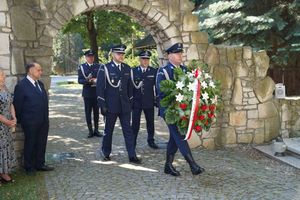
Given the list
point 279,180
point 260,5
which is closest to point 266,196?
point 279,180

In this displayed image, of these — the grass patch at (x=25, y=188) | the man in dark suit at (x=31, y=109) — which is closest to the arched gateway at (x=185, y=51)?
the man in dark suit at (x=31, y=109)

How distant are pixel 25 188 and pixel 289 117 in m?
5.14

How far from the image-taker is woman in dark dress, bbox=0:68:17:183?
18.6 feet

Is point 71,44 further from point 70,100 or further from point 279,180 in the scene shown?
point 279,180

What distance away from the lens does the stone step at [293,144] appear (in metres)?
7.10

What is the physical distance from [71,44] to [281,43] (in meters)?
40.0

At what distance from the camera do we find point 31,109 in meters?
6.01

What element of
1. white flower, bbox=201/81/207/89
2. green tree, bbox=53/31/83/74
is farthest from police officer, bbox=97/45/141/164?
green tree, bbox=53/31/83/74

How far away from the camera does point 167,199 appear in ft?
16.7

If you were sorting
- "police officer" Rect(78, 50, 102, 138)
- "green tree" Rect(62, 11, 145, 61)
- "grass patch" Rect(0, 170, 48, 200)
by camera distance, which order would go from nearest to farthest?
"grass patch" Rect(0, 170, 48, 200) < "police officer" Rect(78, 50, 102, 138) < "green tree" Rect(62, 11, 145, 61)

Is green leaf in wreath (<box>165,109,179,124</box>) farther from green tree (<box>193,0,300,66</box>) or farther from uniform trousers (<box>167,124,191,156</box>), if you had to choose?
green tree (<box>193,0,300,66</box>)

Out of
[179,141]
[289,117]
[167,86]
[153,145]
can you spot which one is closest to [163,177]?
[179,141]

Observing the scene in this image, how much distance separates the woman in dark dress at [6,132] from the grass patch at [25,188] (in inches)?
7.5

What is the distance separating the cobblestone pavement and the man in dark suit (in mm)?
479
